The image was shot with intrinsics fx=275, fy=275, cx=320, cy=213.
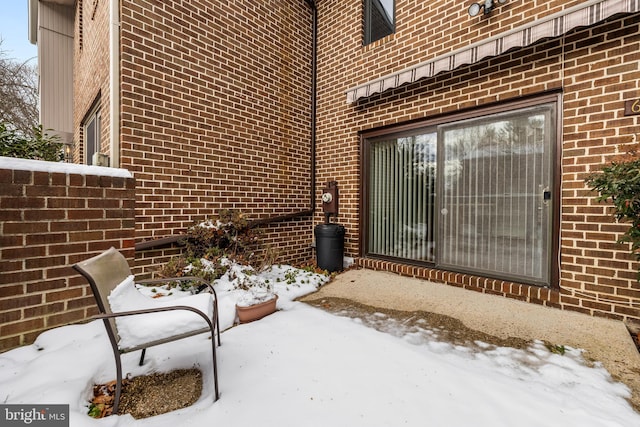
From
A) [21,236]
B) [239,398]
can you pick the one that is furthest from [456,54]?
[21,236]

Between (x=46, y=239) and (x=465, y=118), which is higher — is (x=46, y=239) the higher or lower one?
the lower one

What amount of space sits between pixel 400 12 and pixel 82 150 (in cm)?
643

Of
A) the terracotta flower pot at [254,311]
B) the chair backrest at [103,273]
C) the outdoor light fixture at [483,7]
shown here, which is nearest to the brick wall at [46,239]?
the chair backrest at [103,273]

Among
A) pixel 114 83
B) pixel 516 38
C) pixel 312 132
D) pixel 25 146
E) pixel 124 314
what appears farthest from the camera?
pixel 312 132

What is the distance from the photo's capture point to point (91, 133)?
5012 millimetres

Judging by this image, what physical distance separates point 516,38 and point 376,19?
2.51 metres

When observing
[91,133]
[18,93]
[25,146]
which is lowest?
[25,146]

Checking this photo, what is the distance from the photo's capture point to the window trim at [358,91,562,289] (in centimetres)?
292

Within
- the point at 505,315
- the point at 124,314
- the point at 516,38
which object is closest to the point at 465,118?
the point at 516,38

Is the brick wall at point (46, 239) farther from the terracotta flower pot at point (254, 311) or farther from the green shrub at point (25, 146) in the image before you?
the terracotta flower pot at point (254, 311)

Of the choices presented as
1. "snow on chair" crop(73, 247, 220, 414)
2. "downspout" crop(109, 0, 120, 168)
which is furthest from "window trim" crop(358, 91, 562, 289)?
"downspout" crop(109, 0, 120, 168)

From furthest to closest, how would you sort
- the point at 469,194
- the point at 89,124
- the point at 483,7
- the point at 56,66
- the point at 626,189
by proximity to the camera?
the point at 56,66 < the point at 89,124 < the point at 469,194 < the point at 483,7 < the point at 626,189

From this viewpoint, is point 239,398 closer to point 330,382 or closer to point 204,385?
point 204,385

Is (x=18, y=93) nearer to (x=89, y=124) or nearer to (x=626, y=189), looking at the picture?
(x=89, y=124)
